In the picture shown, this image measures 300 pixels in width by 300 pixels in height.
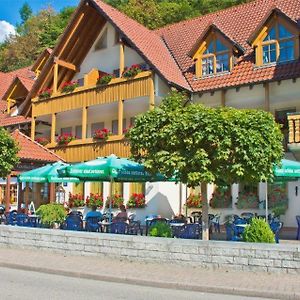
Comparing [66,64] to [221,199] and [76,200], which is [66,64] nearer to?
[76,200]

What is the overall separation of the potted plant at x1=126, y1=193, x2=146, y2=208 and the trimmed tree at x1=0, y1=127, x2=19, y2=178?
677 cm

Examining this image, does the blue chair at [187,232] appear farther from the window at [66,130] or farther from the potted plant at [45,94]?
the window at [66,130]

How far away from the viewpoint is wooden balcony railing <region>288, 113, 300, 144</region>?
1772 centimetres

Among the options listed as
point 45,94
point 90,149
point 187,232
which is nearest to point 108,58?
point 45,94

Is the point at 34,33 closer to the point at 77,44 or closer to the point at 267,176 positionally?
the point at 77,44

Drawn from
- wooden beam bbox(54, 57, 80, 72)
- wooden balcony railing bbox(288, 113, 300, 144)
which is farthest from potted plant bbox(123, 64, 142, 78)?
wooden balcony railing bbox(288, 113, 300, 144)

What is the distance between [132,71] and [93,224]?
10385mm

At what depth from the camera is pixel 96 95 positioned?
24953mm

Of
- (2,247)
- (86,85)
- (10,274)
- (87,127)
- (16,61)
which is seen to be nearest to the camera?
(10,274)

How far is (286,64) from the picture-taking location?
2098 centimetres

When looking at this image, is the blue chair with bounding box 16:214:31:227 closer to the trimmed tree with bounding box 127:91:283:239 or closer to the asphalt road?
the trimmed tree with bounding box 127:91:283:239

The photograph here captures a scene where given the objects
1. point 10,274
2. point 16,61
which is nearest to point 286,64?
point 10,274

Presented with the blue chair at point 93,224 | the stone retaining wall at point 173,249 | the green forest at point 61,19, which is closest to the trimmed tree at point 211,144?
the stone retaining wall at point 173,249

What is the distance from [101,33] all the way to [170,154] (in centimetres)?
1665
